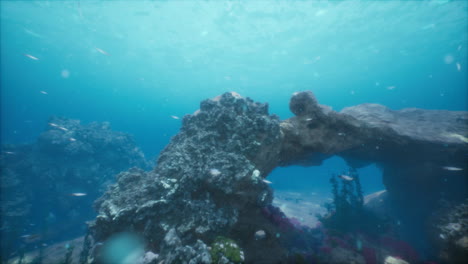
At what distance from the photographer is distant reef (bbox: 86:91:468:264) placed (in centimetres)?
526

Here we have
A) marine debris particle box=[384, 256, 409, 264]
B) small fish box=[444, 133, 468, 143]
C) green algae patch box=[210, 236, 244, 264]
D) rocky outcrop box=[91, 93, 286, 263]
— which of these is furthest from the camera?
small fish box=[444, 133, 468, 143]

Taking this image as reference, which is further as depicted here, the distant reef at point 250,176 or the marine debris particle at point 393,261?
the marine debris particle at point 393,261

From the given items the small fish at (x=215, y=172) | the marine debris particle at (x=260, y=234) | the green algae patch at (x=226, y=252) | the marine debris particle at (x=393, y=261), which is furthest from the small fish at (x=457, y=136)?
the green algae patch at (x=226, y=252)

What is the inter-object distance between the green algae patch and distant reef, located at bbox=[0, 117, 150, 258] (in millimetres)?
17122

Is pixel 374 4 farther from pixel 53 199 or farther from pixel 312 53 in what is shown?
pixel 53 199

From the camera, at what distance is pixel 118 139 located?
2255 centimetres

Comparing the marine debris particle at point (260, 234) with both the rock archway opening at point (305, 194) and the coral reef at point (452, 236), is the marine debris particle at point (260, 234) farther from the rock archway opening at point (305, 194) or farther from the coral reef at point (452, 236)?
the coral reef at point (452, 236)

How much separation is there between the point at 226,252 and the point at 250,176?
7.19 feet

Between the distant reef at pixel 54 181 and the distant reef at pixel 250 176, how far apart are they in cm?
1337

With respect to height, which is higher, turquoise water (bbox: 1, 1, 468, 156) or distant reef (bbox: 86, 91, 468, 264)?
turquoise water (bbox: 1, 1, 468, 156)

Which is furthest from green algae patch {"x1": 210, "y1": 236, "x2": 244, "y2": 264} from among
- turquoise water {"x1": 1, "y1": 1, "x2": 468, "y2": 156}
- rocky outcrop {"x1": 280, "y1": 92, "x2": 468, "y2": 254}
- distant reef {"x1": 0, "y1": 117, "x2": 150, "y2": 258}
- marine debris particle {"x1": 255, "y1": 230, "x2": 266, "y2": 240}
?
turquoise water {"x1": 1, "y1": 1, "x2": 468, "y2": 156}

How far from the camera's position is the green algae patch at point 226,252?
13.5ft

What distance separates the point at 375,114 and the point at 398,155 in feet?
9.83

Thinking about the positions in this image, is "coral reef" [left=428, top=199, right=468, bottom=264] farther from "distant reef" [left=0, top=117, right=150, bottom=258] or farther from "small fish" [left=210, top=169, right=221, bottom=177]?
"distant reef" [left=0, top=117, right=150, bottom=258]
